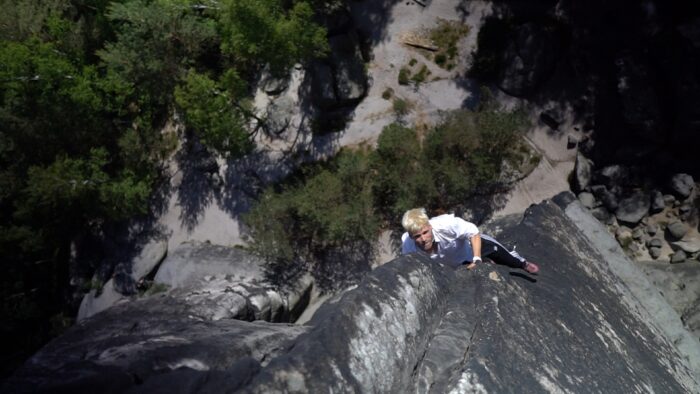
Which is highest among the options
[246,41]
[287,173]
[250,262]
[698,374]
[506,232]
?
[246,41]

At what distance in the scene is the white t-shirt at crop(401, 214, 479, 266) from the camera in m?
6.73

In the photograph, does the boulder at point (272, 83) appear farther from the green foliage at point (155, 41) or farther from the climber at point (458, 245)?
the climber at point (458, 245)

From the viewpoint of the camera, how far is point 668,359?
23.9ft

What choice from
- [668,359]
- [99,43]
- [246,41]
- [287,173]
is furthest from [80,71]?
[668,359]

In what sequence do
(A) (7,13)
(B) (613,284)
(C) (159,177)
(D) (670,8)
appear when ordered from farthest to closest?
(C) (159,177) < (A) (7,13) < (D) (670,8) < (B) (613,284)

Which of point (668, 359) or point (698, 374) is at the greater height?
point (668, 359)

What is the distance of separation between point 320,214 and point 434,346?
818 centimetres

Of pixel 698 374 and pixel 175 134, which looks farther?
pixel 175 134

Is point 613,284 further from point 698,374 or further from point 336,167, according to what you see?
point 336,167

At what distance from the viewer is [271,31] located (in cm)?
1176

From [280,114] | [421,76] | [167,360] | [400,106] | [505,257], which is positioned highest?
[167,360]

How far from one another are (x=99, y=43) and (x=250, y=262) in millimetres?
6759

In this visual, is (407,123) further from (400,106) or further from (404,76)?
(404,76)

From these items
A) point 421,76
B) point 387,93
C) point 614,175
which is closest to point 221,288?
point 387,93
